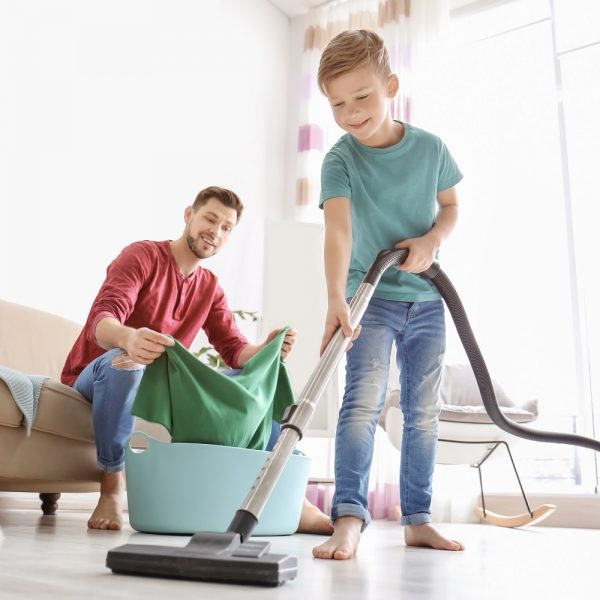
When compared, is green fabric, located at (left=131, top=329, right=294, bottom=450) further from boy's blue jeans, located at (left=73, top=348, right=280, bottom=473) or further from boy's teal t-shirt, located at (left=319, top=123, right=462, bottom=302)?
boy's teal t-shirt, located at (left=319, top=123, right=462, bottom=302)

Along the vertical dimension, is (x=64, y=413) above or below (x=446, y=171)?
below

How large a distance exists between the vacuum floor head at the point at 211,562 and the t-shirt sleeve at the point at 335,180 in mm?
882

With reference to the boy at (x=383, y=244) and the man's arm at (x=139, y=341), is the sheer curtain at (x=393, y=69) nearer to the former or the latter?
the boy at (x=383, y=244)

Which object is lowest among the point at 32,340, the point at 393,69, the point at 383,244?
the point at 32,340

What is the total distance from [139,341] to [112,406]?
0.30 m

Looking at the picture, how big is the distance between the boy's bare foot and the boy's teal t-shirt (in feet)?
2.14

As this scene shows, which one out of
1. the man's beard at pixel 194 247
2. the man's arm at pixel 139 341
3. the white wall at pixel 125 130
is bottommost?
the man's arm at pixel 139 341

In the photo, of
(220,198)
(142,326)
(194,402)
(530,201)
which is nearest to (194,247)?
(220,198)

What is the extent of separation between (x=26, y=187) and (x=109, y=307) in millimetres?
1376

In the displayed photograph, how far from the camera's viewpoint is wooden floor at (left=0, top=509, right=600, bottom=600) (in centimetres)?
82

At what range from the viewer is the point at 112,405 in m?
1.88

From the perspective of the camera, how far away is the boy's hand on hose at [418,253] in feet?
5.19

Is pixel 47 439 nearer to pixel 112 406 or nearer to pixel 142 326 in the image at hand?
pixel 112 406

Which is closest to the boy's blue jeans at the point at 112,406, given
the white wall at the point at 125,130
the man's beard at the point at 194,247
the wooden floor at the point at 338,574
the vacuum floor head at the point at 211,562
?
the wooden floor at the point at 338,574
